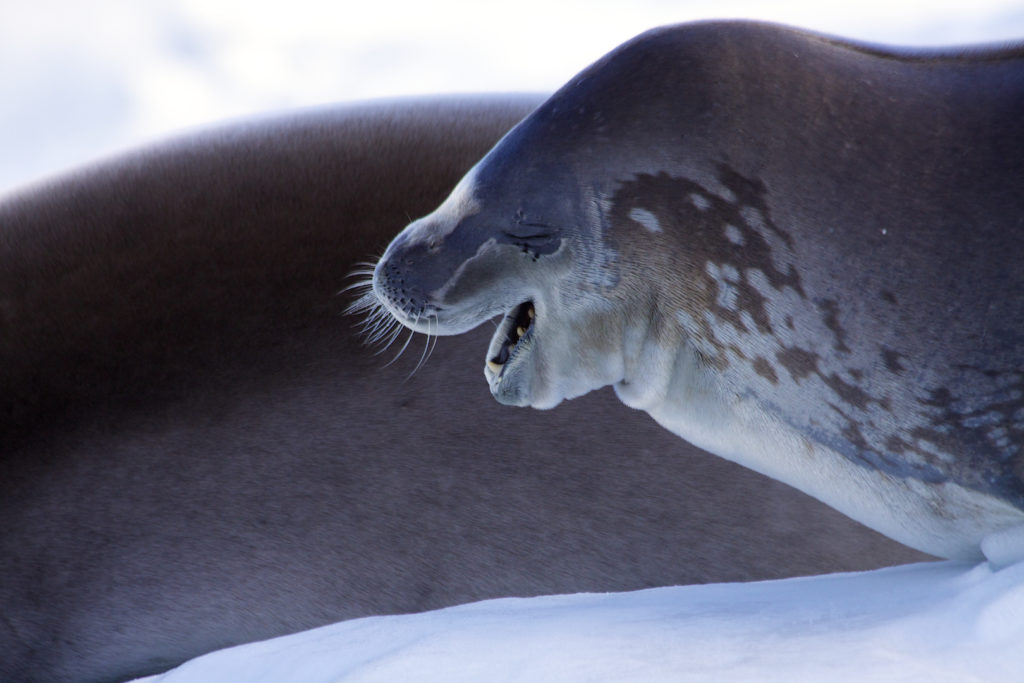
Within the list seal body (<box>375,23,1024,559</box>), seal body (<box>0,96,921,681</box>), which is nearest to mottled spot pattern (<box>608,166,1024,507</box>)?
seal body (<box>375,23,1024,559</box>)

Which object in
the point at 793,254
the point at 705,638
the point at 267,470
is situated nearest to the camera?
the point at 705,638

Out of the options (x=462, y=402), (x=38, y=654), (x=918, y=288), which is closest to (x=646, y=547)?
(x=462, y=402)

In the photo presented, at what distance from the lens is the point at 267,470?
3.85ft

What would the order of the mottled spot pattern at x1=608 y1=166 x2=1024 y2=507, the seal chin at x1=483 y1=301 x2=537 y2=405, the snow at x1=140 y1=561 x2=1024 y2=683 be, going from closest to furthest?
the snow at x1=140 y1=561 x2=1024 y2=683, the mottled spot pattern at x1=608 y1=166 x2=1024 y2=507, the seal chin at x1=483 y1=301 x2=537 y2=405

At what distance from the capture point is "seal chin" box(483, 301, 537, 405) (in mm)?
880

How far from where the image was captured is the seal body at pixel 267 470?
1.15 metres

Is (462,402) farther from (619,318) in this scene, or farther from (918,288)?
(918,288)

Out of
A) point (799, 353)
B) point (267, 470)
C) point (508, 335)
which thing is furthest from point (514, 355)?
point (267, 470)

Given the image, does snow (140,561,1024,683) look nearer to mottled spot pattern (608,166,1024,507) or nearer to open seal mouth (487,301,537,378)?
mottled spot pattern (608,166,1024,507)

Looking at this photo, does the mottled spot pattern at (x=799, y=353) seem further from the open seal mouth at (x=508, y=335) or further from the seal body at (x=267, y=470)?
the seal body at (x=267, y=470)

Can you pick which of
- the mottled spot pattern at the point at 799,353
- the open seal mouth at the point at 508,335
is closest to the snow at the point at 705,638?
the mottled spot pattern at the point at 799,353

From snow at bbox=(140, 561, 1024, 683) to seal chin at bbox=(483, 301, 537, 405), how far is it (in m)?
0.18

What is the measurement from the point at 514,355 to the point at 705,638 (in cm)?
32

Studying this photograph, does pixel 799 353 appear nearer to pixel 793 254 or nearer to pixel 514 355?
pixel 793 254
